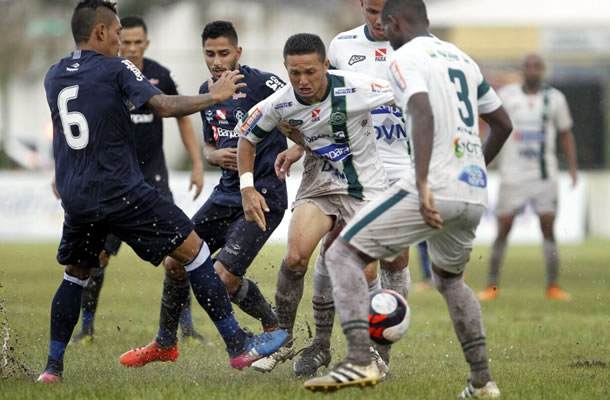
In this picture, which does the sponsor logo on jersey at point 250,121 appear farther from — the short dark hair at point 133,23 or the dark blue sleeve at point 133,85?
the short dark hair at point 133,23

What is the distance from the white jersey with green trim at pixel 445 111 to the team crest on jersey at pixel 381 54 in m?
1.67

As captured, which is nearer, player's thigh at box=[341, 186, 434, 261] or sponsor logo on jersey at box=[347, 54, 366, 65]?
player's thigh at box=[341, 186, 434, 261]

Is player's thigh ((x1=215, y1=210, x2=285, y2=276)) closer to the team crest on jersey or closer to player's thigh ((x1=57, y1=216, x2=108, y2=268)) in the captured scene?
player's thigh ((x1=57, y1=216, x2=108, y2=268))

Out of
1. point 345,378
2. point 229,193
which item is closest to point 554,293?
point 229,193

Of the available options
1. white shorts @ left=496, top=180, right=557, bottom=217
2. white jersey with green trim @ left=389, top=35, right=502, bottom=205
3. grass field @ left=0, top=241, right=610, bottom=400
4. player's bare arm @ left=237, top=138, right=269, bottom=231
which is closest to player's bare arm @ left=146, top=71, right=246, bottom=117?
player's bare arm @ left=237, top=138, right=269, bottom=231

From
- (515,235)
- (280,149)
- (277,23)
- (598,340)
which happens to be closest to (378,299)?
(280,149)

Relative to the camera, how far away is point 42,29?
32.3 meters

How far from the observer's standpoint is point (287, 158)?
686cm

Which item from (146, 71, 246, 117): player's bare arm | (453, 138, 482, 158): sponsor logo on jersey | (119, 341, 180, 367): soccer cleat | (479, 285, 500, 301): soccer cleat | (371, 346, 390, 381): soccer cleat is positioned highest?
(146, 71, 246, 117): player's bare arm

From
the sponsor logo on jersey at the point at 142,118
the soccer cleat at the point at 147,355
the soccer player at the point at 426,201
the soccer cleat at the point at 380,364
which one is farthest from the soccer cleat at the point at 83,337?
the soccer player at the point at 426,201

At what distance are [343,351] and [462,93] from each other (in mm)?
3045

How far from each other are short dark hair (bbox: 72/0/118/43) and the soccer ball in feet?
7.83

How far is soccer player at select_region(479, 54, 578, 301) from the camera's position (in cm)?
1339

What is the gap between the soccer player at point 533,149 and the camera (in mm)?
13391
